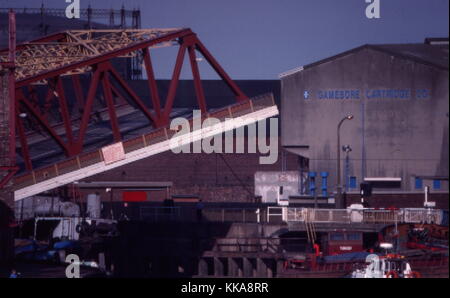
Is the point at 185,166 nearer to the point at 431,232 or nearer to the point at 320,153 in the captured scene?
the point at 320,153

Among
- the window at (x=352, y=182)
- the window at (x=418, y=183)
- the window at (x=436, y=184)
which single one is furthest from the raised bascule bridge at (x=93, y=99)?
the window at (x=436, y=184)

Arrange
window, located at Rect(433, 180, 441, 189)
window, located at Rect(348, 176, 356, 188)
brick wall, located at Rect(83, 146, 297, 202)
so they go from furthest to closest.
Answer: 1. brick wall, located at Rect(83, 146, 297, 202)
2. window, located at Rect(348, 176, 356, 188)
3. window, located at Rect(433, 180, 441, 189)

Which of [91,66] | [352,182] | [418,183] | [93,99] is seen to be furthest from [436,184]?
[91,66]

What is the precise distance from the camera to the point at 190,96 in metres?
36.8

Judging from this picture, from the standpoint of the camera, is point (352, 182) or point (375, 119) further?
point (352, 182)

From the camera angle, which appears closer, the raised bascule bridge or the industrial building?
the raised bascule bridge

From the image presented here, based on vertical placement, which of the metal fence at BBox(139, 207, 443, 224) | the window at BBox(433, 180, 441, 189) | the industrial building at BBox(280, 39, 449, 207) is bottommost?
the metal fence at BBox(139, 207, 443, 224)

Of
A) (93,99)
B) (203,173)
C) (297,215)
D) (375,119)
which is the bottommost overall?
(297,215)

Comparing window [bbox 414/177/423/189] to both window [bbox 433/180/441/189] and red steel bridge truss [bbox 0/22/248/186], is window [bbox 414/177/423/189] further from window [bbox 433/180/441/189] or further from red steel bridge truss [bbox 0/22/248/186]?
red steel bridge truss [bbox 0/22/248/186]

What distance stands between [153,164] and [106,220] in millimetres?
7723

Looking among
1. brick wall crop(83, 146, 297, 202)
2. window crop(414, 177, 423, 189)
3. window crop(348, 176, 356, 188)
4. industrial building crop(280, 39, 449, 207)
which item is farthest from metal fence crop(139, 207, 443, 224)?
brick wall crop(83, 146, 297, 202)

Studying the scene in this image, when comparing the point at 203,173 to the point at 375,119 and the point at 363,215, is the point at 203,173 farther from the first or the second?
the point at 363,215

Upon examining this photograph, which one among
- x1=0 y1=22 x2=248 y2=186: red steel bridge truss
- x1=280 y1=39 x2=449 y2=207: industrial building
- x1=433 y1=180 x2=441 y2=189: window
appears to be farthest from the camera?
x1=433 y1=180 x2=441 y2=189: window
